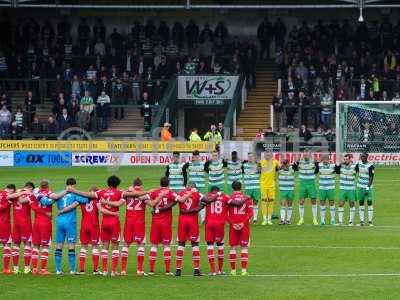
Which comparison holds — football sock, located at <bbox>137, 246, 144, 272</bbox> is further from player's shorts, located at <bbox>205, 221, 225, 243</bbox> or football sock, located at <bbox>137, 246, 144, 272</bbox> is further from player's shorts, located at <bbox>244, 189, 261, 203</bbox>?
player's shorts, located at <bbox>244, 189, 261, 203</bbox>

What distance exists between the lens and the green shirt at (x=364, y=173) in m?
29.7

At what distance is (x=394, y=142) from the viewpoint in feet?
149

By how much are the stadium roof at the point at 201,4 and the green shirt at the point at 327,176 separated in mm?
21478

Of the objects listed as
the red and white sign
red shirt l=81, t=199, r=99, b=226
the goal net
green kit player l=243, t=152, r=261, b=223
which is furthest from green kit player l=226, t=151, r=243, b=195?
the red and white sign

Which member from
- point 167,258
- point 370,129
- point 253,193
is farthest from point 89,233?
point 370,129

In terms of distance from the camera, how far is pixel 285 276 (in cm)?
2262

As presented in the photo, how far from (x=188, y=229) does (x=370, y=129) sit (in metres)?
24.3

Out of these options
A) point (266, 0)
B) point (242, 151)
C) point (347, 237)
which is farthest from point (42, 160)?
point (347, 237)

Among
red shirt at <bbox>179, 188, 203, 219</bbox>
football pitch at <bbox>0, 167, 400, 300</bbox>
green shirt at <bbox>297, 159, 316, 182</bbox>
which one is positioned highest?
green shirt at <bbox>297, 159, 316, 182</bbox>

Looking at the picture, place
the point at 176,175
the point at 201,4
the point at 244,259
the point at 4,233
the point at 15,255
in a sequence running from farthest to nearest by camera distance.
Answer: the point at 201,4, the point at 176,175, the point at 15,255, the point at 4,233, the point at 244,259

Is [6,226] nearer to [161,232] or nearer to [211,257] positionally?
[161,232]

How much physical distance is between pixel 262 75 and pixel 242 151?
9.72 m

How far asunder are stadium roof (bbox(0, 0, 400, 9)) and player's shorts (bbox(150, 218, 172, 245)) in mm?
30003

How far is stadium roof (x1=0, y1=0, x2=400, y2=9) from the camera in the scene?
52000mm
